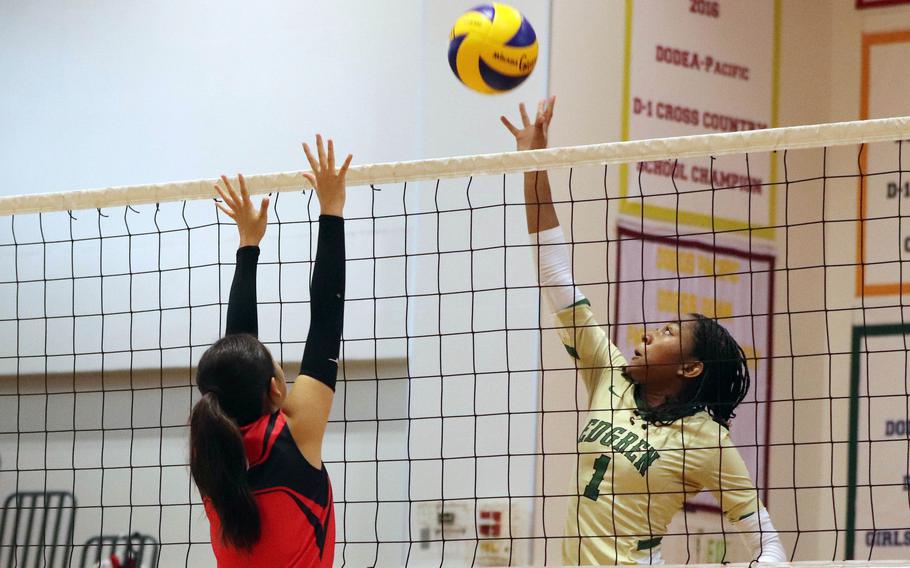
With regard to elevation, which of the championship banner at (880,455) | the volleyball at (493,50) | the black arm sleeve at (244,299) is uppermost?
the volleyball at (493,50)

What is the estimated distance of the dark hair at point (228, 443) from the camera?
2.63 m

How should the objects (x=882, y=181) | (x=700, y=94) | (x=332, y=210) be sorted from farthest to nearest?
(x=882, y=181)
(x=700, y=94)
(x=332, y=210)

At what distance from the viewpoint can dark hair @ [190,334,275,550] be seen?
2.63 meters

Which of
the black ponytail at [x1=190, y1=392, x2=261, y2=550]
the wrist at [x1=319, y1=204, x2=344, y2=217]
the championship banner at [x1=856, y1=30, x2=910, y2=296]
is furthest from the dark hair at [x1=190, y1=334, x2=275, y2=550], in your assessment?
the championship banner at [x1=856, y1=30, x2=910, y2=296]

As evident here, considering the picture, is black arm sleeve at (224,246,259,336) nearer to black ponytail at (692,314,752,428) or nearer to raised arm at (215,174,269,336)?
raised arm at (215,174,269,336)

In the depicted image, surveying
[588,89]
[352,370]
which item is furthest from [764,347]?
[352,370]

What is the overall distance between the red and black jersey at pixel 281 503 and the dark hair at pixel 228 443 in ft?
0.11

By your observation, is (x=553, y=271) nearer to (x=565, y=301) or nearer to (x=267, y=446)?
(x=565, y=301)

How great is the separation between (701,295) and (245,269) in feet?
13.0

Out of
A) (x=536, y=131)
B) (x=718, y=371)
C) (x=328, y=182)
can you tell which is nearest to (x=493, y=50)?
(x=536, y=131)

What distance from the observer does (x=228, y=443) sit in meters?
2.63

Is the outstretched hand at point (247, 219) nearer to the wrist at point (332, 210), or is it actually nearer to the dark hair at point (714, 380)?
the wrist at point (332, 210)

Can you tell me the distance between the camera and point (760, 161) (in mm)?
7082

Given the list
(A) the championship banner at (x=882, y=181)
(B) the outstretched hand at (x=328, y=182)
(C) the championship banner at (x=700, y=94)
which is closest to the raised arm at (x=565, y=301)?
(B) the outstretched hand at (x=328, y=182)
